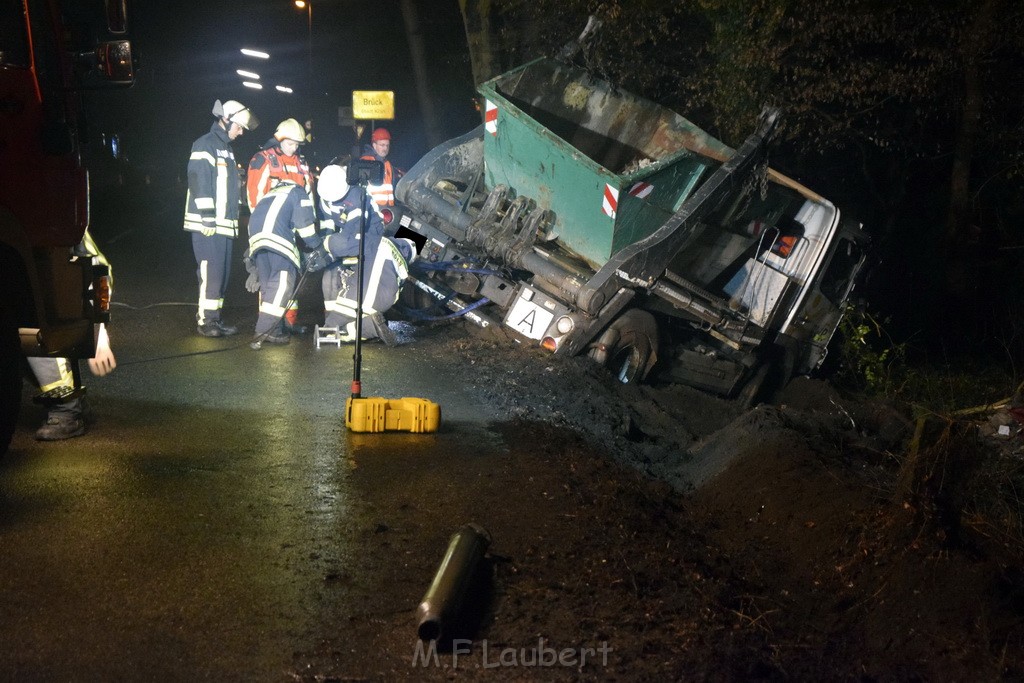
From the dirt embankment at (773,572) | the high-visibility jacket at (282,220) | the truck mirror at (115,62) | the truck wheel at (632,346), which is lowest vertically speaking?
the truck wheel at (632,346)

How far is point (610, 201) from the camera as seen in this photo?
7.33m

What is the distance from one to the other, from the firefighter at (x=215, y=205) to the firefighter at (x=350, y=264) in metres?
0.81

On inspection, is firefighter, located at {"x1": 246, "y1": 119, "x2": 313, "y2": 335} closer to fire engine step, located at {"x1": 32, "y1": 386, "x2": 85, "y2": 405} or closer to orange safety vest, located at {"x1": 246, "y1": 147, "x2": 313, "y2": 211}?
orange safety vest, located at {"x1": 246, "y1": 147, "x2": 313, "y2": 211}

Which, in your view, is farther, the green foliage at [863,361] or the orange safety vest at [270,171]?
the green foliage at [863,361]

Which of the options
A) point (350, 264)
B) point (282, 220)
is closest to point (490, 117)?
point (350, 264)

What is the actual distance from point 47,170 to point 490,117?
4.67 m

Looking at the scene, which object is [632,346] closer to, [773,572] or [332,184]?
[332,184]

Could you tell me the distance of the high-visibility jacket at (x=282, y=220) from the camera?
8.13 metres

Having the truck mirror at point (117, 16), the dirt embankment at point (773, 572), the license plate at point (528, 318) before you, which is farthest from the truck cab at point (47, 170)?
the license plate at point (528, 318)

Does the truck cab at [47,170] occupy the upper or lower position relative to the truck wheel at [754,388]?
upper

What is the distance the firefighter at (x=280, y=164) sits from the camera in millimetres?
8367

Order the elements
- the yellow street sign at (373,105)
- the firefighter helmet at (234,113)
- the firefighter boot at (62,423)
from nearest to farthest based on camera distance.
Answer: the firefighter boot at (62,423), the firefighter helmet at (234,113), the yellow street sign at (373,105)

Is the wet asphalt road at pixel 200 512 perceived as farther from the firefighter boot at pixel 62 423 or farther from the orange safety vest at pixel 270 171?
the orange safety vest at pixel 270 171

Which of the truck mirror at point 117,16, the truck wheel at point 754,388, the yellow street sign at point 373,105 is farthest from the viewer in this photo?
the yellow street sign at point 373,105
